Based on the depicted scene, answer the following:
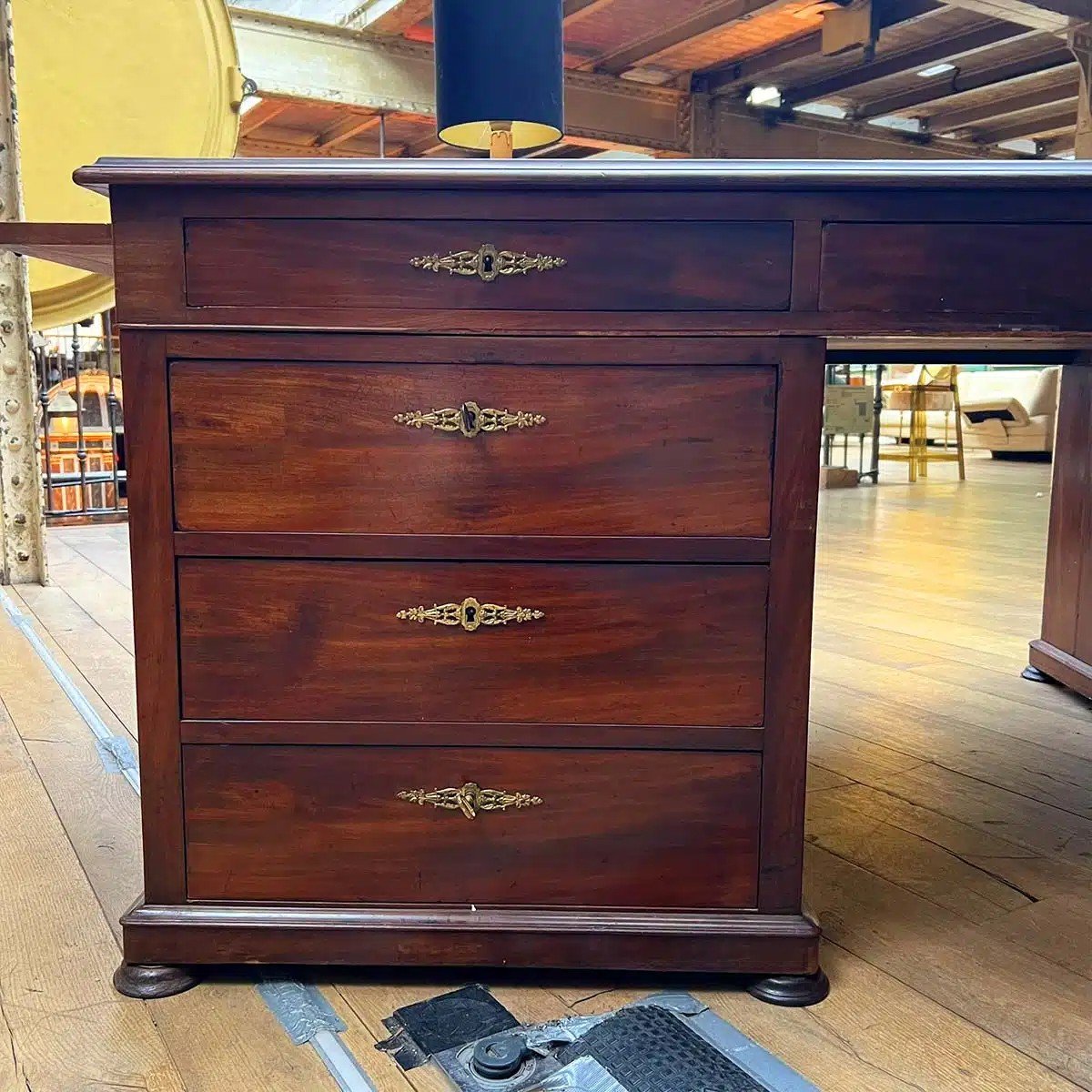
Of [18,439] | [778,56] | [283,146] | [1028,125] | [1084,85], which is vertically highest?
[1028,125]

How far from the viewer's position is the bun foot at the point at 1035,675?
2180 millimetres

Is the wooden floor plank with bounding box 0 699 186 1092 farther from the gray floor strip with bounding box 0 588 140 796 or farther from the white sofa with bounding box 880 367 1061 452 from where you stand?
the white sofa with bounding box 880 367 1061 452

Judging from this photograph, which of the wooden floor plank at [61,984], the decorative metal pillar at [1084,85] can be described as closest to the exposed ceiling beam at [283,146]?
the decorative metal pillar at [1084,85]

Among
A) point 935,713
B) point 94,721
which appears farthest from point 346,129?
point 935,713

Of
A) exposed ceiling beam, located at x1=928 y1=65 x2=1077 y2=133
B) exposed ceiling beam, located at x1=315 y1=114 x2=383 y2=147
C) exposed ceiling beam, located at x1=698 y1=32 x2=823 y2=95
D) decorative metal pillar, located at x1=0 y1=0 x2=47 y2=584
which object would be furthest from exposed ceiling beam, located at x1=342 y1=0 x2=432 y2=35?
exposed ceiling beam, located at x1=928 y1=65 x2=1077 y2=133

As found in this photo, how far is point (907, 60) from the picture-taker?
6160 mm

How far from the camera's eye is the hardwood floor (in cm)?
94

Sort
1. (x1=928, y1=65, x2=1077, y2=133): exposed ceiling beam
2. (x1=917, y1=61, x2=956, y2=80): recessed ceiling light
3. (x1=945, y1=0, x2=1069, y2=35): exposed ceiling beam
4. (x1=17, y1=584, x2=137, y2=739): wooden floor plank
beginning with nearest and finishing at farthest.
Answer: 1. (x1=17, y1=584, x2=137, y2=739): wooden floor plank
2. (x1=945, y1=0, x2=1069, y2=35): exposed ceiling beam
3. (x1=917, y1=61, x2=956, y2=80): recessed ceiling light
4. (x1=928, y1=65, x2=1077, y2=133): exposed ceiling beam

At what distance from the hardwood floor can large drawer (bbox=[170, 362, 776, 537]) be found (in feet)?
1.60

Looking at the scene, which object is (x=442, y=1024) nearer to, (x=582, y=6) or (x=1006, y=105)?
(x=582, y=6)

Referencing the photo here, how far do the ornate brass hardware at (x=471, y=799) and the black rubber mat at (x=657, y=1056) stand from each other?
223 millimetres

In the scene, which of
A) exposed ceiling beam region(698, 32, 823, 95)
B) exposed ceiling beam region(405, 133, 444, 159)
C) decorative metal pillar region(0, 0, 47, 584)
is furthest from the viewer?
exposed ceiling beam region(405, 133, 444, 159)

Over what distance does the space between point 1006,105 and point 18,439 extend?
7034mm

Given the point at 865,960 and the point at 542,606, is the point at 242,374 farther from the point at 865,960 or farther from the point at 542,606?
the point at 865,960
